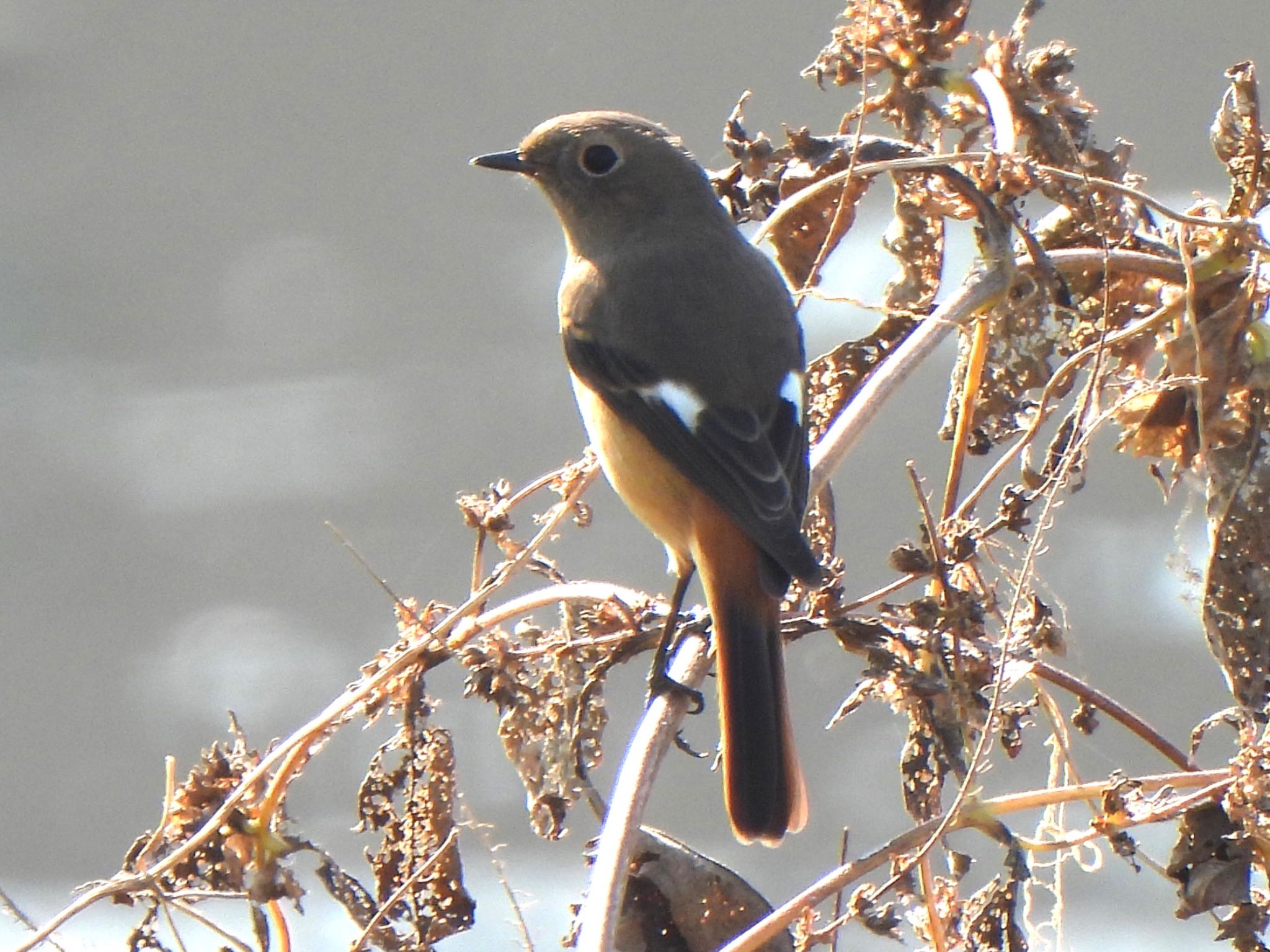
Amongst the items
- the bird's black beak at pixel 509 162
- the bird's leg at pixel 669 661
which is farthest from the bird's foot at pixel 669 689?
the bird's black beak at pixel 509 162

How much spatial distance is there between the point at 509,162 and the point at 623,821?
5.86 ft

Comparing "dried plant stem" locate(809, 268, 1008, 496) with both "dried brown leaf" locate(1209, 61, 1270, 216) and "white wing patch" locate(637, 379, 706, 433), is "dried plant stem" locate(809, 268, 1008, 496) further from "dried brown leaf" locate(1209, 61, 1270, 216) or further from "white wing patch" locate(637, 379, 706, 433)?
"white wing patch" locate(637, 379, 706, 433)

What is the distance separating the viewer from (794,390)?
8.77 ft

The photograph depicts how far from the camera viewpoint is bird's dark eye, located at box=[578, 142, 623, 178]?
3.10m

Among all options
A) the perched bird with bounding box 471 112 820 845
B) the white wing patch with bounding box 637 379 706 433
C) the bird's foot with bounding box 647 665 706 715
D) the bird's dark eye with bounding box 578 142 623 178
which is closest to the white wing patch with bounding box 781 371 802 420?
the perched bird with bounding box 471 112 820 845

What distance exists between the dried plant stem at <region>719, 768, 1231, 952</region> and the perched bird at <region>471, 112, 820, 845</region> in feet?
1.31

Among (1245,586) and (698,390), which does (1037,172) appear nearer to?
(1245,586)

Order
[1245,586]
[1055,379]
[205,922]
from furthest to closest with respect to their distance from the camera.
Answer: [1055,379] → [1245,586] → [205,922]

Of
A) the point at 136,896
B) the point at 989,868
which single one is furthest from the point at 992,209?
the point at 989,868

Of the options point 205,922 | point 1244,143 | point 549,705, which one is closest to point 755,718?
point 549,705

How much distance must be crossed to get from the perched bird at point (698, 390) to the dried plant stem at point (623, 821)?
0.19m

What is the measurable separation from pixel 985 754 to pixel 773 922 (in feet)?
1.04

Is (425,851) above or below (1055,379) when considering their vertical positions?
below

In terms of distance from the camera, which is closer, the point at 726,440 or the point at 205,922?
the point at 205,922
